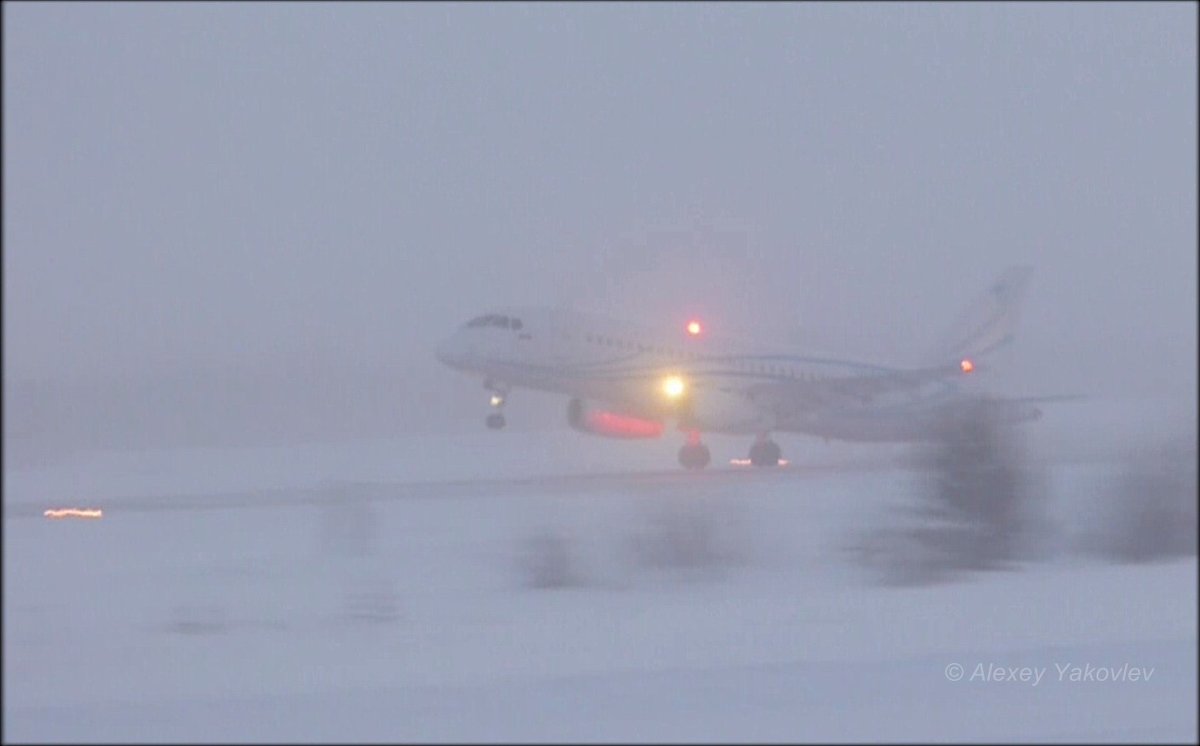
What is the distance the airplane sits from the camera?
32844mm

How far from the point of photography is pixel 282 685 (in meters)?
9.28

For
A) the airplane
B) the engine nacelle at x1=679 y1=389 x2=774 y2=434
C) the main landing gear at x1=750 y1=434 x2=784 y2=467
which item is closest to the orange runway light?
the airplane

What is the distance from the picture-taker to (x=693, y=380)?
33.1 metres

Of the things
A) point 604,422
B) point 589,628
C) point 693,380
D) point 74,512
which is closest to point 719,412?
point 693,380

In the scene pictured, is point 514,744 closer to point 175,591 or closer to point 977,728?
point 977,728

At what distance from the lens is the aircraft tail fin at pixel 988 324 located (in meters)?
38.7

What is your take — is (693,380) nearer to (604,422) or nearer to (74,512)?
(604,422)

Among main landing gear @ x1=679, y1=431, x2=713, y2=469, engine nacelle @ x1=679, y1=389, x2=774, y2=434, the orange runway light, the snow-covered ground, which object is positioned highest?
engine nacelle @ x1=679, y1=389, x2=774, y2=434

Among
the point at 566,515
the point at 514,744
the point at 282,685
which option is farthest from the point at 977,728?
the point at 566,515

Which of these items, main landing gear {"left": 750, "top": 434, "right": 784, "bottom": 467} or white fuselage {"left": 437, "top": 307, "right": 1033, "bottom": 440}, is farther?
main landing gear {"left": 750, "top": 434, "right": 784, "bottom": 467}

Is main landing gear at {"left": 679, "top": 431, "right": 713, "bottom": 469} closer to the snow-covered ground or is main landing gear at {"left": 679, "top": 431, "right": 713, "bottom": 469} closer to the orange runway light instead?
the snow-covered ground

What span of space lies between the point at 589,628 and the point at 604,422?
2361 cm

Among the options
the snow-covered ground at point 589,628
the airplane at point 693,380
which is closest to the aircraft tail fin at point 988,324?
the airplane at point 693,380

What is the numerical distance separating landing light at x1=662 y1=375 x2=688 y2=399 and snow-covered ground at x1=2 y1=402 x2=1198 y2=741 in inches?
478
